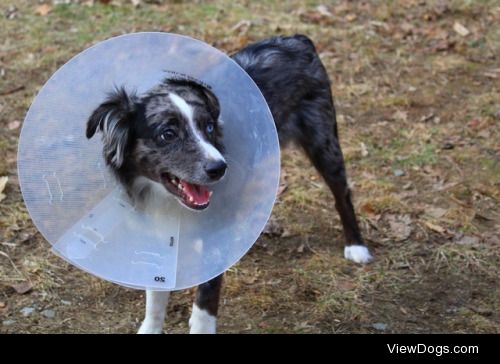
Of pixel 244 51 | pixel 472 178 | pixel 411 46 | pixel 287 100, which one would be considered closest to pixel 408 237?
pixel 472 178

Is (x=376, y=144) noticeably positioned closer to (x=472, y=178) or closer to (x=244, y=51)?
(x=472, y=178)

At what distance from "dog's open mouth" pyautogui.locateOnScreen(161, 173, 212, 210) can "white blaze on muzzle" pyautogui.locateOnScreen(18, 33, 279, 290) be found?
77mm

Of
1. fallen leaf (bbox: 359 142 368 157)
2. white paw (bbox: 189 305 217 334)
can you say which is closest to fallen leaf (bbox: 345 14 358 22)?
fallen leaf (bbox: 359 142 368 157)

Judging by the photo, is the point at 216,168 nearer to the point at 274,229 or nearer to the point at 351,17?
the point at 274,229

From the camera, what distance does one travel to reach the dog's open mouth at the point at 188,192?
3.71 metres

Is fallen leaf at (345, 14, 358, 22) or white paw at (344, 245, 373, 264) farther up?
white paw at (344, 245, 373, 264)

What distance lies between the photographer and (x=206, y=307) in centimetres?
398

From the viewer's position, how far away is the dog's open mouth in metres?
3.71

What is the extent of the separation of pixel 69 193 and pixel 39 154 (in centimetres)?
23

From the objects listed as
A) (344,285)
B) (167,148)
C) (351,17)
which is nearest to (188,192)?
(167,148)

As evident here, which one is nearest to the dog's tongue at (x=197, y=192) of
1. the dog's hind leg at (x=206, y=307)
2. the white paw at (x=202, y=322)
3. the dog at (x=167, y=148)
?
the dog at (x=167, y=148)

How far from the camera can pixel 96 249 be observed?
358 centimetres

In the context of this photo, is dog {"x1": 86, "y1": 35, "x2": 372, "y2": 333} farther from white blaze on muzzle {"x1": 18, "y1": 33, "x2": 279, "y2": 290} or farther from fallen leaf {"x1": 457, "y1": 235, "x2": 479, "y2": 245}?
fallen leaf {"x1": 457, "y1": 235, "x2": 479, "y2": 245}

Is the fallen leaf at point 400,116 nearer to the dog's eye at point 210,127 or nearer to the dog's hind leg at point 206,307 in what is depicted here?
the dog's hind leg at point 206,307
